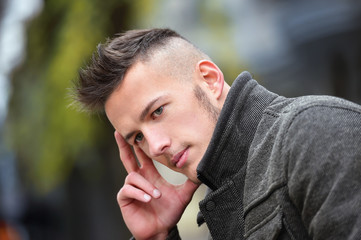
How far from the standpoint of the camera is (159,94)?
243cm

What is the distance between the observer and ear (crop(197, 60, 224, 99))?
252 cm

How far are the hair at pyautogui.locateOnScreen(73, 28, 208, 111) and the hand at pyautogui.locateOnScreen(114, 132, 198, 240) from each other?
0.29m

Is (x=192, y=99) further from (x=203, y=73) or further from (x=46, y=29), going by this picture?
(x=46, y=29)

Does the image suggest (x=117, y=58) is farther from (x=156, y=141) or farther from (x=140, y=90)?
(x=156, y=141)

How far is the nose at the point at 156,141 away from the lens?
7.92 ft

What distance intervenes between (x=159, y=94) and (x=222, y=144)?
0.36 meters

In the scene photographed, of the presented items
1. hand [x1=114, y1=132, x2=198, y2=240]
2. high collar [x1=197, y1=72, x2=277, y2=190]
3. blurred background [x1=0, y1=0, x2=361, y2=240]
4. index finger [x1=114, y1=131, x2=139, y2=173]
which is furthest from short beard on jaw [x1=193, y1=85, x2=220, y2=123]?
blurred background [x1=0, y1=0, x2=361, y2=240]

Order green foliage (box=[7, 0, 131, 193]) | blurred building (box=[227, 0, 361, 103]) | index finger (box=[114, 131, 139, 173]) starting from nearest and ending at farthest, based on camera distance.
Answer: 1. index finger (box=[114, 131, 139, 173])
2. green foliage (box=[7, 0, 131, 193])
3. blurred building (box=[227, 0, 361, 103])

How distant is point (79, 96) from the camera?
276 cm

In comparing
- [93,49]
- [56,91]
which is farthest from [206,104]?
[56,91]

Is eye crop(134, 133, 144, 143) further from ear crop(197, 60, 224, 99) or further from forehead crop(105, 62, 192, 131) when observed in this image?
ear crop(197, 60, 224, 99)

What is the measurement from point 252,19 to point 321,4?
66.9 inches

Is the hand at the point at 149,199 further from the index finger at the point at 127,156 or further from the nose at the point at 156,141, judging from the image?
the nose at the point at 156,141

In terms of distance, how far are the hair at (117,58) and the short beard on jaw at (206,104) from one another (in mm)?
178
